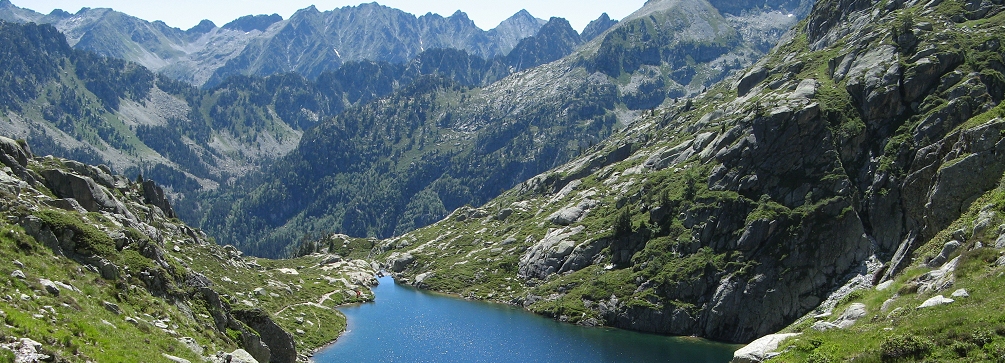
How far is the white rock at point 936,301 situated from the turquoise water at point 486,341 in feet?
223

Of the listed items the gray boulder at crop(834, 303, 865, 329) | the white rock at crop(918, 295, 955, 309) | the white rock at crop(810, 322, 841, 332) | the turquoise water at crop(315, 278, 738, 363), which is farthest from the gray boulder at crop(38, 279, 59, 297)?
the turquoise water at crop(315, 278, 738, 363)

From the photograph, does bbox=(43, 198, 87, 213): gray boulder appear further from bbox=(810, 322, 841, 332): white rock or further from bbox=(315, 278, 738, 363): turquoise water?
bbox=(810, 322, 841, 332): white rock

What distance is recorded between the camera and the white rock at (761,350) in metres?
34.4

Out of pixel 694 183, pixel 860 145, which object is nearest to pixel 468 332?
pixel 694 183

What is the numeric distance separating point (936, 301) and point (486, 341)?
3251 inches

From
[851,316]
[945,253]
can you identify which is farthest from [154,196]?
[945,253]

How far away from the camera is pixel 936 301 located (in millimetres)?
33844

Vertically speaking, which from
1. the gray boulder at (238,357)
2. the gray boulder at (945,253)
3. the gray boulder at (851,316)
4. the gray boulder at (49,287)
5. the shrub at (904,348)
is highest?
the gray boulder at (945,253)

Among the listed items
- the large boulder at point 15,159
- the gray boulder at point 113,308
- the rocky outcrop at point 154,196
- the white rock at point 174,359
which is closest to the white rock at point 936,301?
the white rock at point 174,359

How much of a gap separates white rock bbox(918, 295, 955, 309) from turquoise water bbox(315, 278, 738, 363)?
67883 mm

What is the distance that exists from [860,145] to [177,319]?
123213mm

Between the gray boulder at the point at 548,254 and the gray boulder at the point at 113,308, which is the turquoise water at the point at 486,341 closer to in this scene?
the gray boulder at the point at 548,254

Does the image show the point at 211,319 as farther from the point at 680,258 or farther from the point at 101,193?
the point at 680,258

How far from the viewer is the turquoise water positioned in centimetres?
9862
